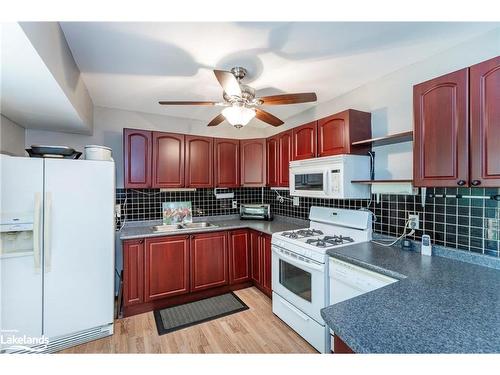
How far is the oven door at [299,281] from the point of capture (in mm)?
1878

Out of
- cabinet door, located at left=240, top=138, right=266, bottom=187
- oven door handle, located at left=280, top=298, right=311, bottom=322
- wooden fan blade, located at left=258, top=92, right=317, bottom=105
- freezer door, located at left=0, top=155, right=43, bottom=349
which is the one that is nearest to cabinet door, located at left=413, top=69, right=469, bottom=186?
wooden fan blade, located at left=258, top=92, right=317, bottom=105

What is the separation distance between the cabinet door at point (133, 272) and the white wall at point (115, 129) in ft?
3.04

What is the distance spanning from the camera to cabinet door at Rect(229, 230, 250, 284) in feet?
9.72

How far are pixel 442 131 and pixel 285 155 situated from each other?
1685 mm

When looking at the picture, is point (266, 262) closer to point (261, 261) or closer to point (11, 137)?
point (261, 261)

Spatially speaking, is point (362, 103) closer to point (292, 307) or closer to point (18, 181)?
point (292, 307)

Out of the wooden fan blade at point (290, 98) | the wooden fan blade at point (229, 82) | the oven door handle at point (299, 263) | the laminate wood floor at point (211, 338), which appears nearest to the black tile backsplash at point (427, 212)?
the oven door handle at point (299, 263)

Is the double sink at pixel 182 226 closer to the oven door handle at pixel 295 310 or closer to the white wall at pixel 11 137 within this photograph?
the oven door handle at pixel 295 310

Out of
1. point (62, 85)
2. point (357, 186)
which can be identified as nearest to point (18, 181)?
point (62, 85)

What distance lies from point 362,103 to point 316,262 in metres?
1.66

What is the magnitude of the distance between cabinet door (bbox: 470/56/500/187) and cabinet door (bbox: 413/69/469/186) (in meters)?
0.03

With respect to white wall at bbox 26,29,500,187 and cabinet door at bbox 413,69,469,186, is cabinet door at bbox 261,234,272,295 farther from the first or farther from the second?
cabinet door at bbox 413,69,469,186

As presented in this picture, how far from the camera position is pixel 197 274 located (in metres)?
2.76
